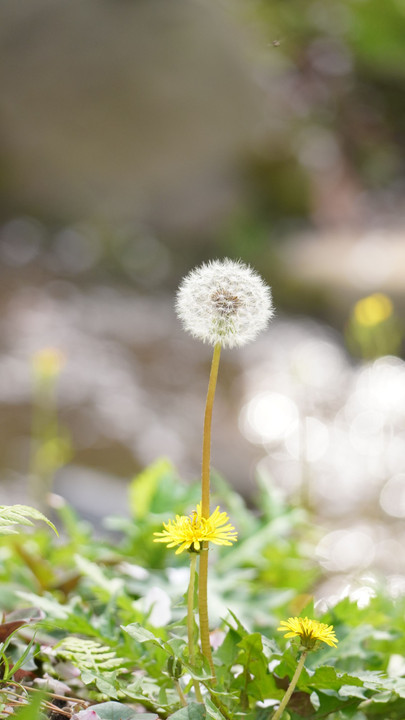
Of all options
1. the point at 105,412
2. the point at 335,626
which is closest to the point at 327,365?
the point at 105,412

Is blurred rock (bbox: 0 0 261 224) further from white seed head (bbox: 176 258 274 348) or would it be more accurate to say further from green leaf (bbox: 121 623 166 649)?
green leaf (bbox: 121 623 166 649)

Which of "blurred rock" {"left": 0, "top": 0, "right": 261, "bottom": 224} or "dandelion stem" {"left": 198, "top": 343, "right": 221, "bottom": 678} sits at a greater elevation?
"blurred rock" {"left": 0, "top": 0, "right": 261, "bottom": 224}

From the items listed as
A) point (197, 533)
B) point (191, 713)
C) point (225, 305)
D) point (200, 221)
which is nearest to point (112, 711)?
point (191, 713)

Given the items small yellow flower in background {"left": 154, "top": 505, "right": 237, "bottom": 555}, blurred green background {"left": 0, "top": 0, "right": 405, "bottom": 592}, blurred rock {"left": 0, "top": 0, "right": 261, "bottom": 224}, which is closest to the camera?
small yellow flower in background {"left": 154, "top": 505, "right": 237, "bottom": 555}

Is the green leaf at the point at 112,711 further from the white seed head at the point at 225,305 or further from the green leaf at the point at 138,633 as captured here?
the white seed head at the point at 225,305

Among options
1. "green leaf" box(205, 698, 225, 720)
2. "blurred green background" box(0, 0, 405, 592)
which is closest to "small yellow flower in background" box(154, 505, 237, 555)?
"green leaf" box(205, 698, 225, 720)

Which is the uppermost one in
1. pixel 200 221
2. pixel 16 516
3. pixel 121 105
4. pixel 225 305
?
pixel 121 105

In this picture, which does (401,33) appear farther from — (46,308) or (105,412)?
(105,412)

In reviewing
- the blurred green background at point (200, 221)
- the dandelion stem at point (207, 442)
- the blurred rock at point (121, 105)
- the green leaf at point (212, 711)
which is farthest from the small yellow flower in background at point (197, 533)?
the blurred rock at point (121, 105)

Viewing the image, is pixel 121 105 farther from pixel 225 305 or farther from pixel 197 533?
pixel 197 533
